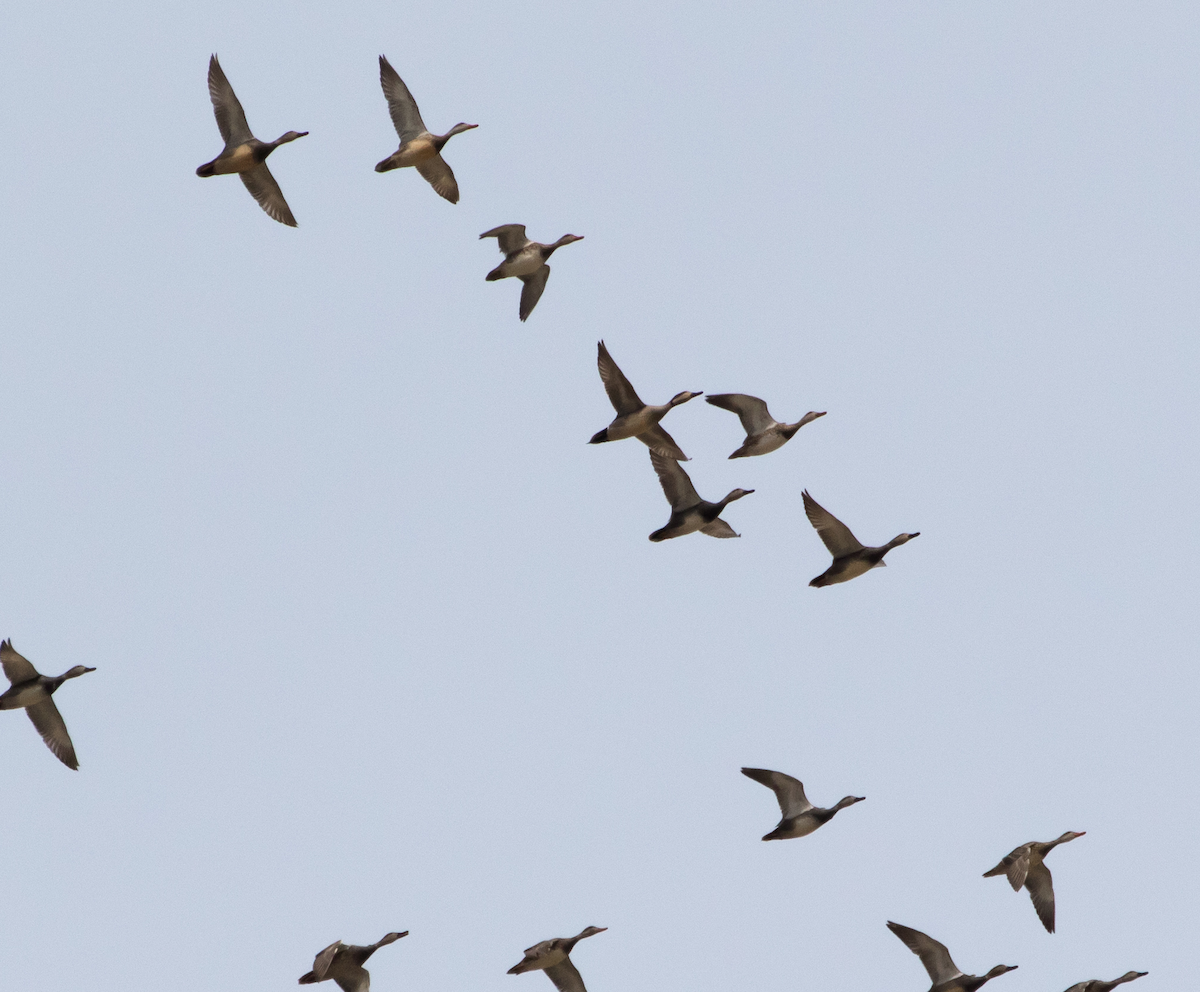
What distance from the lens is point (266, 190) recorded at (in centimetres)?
3481

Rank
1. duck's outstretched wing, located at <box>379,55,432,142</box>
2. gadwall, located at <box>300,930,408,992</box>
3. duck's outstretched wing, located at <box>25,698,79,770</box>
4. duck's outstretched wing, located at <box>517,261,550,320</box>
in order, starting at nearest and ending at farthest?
gadwall, located at <box>300,930,408,992</box>
duck's outstretched wing, located at <box>379,55,432,142</box>
duck's outstretched wing, located at <box>25,698,79,770</box>
duck's outstretched wing, located at <box>517,261,550,320</box>

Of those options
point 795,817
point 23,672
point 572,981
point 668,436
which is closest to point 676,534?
point 668,436

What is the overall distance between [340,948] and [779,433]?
1196 centimetres

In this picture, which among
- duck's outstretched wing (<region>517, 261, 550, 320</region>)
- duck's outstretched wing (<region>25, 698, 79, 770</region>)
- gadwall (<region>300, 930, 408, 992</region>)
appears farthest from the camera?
duck's outstretched wing (<region>517, 261, 550, 320</region>)

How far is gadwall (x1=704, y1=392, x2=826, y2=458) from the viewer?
3519 cm

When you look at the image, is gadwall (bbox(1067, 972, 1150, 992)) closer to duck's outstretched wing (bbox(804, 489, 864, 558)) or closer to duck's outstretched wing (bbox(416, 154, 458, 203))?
duck's outstretched wing (bbox(804, 489, 864, 558))

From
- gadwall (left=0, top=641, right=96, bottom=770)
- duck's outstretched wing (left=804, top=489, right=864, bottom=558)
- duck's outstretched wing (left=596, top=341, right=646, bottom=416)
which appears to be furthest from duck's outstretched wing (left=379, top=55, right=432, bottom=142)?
gadwall (left=0, top=641, right=96, bottom=770)

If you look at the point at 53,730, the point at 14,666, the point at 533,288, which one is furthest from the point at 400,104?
the point at 53,730

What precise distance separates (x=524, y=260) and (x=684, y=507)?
5706 millimetres

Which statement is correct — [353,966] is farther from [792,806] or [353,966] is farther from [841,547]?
[841,547]

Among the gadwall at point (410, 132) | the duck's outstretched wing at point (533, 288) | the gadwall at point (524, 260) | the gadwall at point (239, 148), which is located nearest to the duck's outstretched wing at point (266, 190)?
the gadwall at point (239, 148)

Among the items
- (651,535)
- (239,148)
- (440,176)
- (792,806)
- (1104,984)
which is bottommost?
(1104,984)

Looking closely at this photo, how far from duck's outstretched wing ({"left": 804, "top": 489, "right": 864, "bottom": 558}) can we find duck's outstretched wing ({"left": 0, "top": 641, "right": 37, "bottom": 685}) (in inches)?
580

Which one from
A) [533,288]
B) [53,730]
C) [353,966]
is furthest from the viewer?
[533,288]
